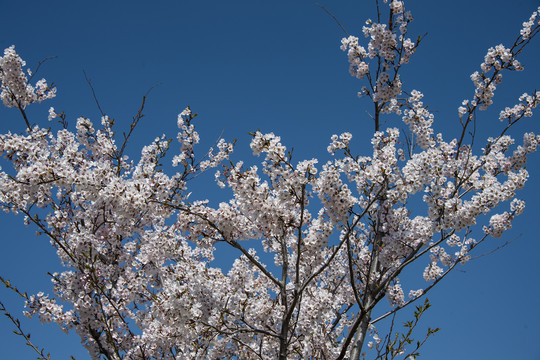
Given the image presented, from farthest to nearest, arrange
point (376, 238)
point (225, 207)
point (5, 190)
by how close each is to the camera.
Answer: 1. point (376, 238)
2. point (225, 207)
3. point (5, 190)

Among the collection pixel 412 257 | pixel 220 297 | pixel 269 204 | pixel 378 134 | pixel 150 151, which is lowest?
pixel 220 297

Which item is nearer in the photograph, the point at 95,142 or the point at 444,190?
the point at 444,190

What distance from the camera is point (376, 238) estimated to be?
21.4 feet

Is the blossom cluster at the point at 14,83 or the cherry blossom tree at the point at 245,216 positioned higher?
the blossom cluster at the point at 14,83

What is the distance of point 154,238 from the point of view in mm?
7465

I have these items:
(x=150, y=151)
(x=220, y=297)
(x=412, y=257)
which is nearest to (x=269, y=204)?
(x=220, y=297)

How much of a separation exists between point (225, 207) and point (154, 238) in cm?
212

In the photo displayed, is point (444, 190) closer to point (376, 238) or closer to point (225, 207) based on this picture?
point (376, 238)

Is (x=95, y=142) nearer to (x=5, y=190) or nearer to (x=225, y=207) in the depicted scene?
(x=5, y=190)

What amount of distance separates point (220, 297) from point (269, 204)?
1636mm

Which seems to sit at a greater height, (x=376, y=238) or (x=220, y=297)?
(x=376, y=238)

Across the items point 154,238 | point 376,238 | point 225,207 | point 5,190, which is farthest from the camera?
point 154,238

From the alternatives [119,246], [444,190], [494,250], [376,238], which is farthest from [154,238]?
[494,250]

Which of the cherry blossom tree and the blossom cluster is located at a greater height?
the blossom cluster
